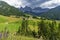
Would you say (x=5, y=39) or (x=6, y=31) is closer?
(x=5, y=39)

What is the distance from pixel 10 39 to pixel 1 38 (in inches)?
15.3

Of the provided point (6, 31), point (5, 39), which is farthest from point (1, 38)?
point (6, 31)

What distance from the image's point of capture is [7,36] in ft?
27.6

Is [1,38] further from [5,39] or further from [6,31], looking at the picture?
[6,31]

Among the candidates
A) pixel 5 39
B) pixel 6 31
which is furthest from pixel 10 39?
pixel 6 31

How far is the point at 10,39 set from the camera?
319 inches

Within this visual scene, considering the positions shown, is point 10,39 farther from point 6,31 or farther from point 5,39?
point 6,31

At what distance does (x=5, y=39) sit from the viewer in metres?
8.12

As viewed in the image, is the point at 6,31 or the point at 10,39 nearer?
the point at 10,39

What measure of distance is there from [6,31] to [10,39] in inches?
34.3

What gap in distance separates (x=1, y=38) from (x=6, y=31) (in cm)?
77

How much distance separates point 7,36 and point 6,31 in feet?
1.69
